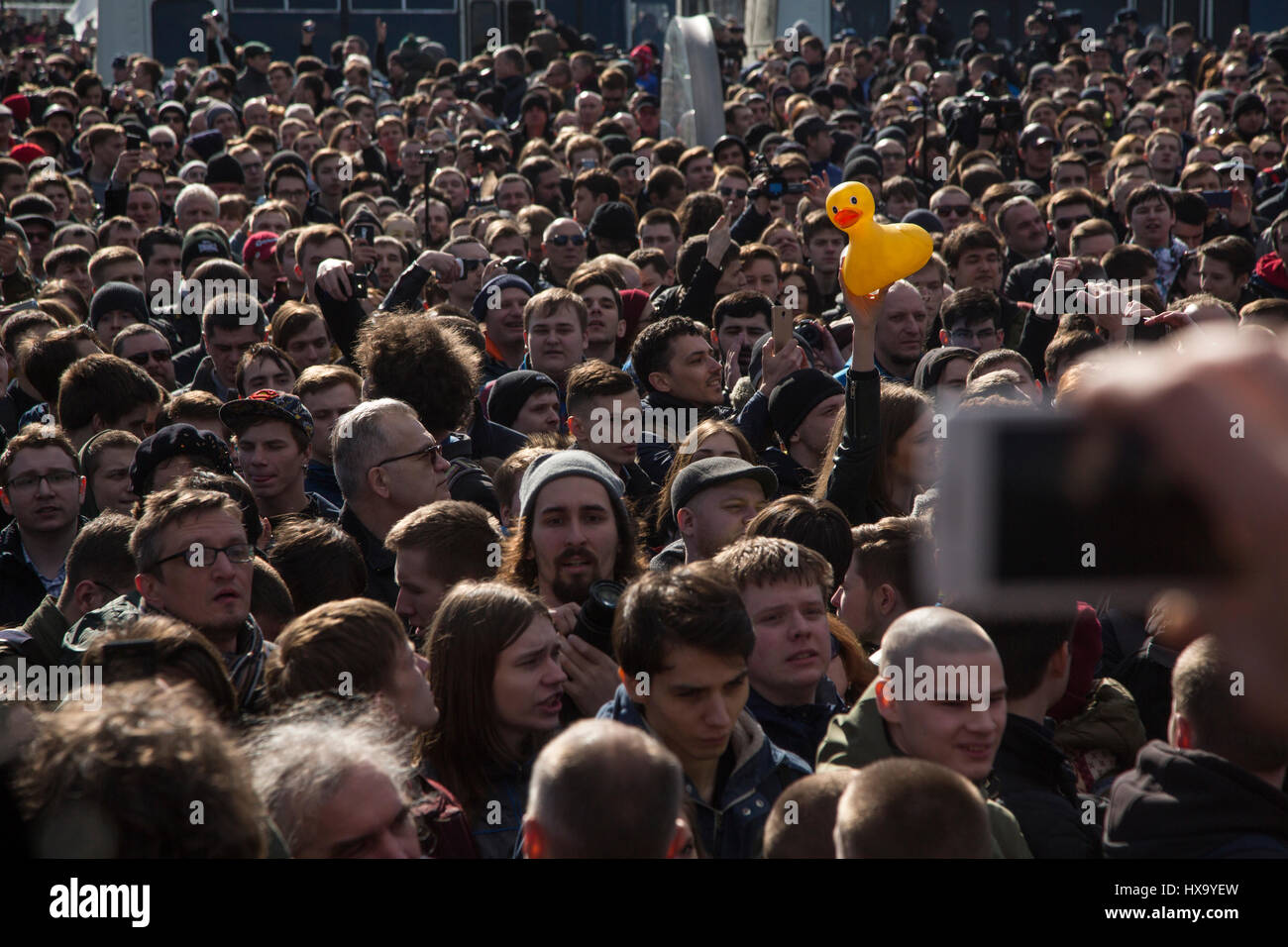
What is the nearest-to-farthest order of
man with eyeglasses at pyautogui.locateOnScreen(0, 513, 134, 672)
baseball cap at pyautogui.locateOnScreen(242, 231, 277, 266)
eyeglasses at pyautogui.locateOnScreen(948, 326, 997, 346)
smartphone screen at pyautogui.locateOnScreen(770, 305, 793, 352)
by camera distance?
man with eyeglasses at pyautogui.locateOnScreen(0, 513, 134, 672), smartphone screen at pyautogui.locateOnScreen(770, 305, 793, 352), eyeglasses at pyautogui.locateOnScreen(948, 326, 997, 346), baseball cap at pyautogui.locateOnScreen(242, 231, 277, 266)

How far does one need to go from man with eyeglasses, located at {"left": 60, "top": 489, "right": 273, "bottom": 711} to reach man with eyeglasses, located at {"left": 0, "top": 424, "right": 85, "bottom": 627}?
1.17 m

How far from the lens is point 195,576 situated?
12.8ft

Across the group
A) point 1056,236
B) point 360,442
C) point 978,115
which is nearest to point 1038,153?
point 978,115

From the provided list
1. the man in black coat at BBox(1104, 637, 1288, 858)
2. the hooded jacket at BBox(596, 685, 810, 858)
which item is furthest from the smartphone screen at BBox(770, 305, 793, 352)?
the man in black coat at BBox(1104, 637, 1288, 858)

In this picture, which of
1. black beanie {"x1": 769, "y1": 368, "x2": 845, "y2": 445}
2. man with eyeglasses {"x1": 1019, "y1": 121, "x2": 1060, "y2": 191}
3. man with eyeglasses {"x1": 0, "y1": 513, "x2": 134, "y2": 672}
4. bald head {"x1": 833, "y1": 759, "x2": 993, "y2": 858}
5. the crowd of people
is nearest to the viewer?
the crowd of people

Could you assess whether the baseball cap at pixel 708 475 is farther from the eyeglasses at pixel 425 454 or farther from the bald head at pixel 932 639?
the bald head at pixel 932 639

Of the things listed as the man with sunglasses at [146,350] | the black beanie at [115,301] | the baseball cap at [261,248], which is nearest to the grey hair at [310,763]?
the man with sunglasses at [146,350]

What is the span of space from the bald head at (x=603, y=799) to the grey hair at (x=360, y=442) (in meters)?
2.61

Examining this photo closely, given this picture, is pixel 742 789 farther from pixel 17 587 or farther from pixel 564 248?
pixel 564 248

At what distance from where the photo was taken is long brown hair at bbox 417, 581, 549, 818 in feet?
11.4

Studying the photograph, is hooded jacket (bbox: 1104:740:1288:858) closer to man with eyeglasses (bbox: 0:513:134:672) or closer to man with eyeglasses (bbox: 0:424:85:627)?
A: man with eyeglasses (bbox: 0:513:134:672)

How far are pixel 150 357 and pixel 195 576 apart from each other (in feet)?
11.3
